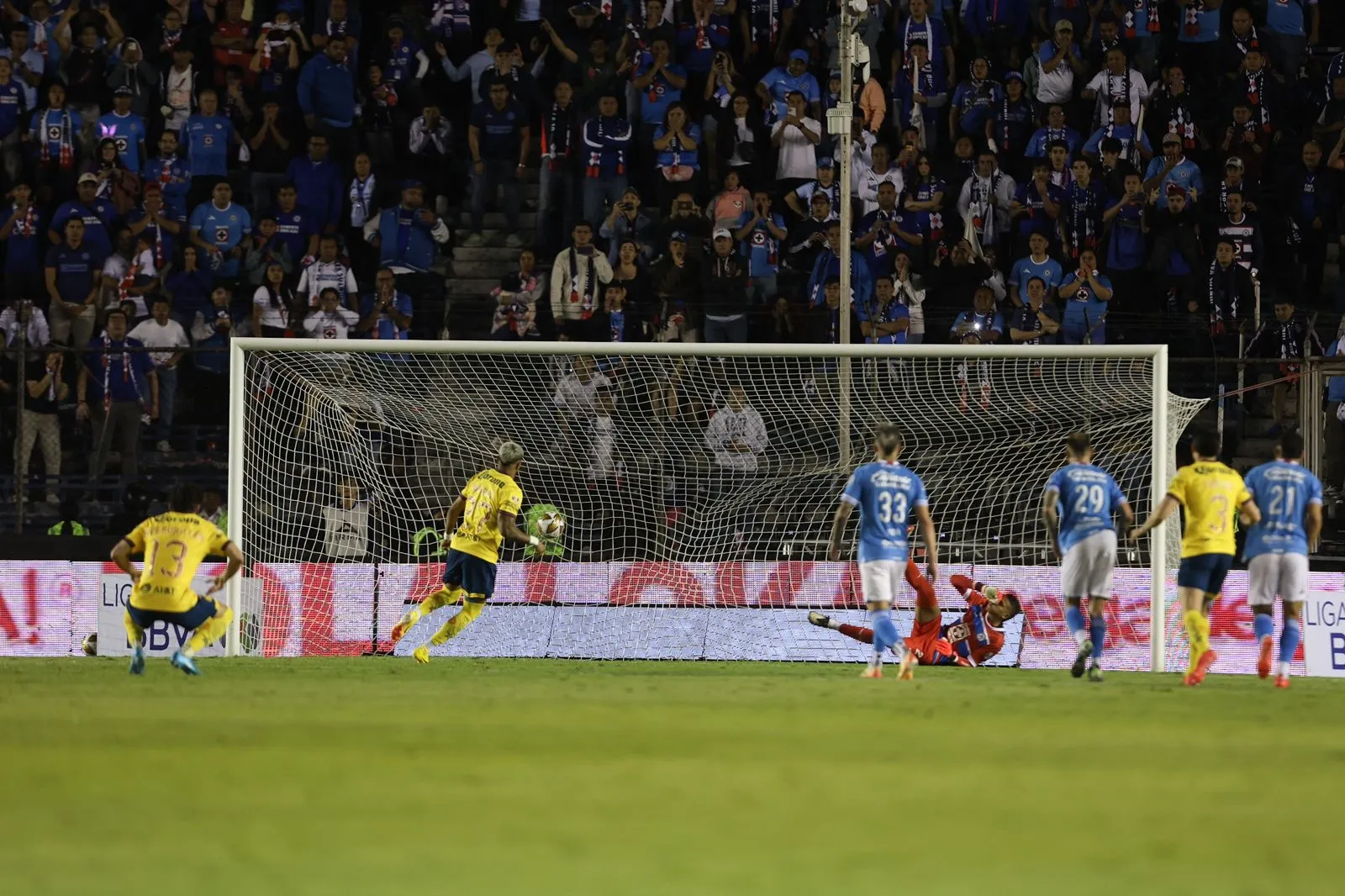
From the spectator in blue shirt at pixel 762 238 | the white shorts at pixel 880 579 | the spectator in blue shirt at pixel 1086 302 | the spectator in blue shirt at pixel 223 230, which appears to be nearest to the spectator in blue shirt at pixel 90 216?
the spectator in blue shirt at pixel 223 230

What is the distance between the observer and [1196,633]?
48.6 ft

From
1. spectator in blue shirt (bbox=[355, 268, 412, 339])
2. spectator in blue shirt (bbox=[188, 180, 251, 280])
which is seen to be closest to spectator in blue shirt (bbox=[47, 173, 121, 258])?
spectator in blue shirt (bbox=[188, 180, 251, 280])

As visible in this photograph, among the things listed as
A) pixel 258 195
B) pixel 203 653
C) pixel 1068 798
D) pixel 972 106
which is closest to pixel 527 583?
pixel 203 653

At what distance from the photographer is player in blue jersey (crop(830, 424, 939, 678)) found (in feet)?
47.0

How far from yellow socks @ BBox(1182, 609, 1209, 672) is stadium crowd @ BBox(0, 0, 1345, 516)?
5.82 metres

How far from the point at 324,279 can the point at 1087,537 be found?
10.4m

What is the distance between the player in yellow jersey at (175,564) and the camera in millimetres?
14414

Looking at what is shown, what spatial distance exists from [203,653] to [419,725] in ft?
28.6

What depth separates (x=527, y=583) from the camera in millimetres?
19250

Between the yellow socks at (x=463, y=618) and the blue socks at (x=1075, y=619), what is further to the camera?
the yellow socks at (x=463, y=618)

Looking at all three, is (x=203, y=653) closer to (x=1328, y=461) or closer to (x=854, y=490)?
(x=854, y=490)

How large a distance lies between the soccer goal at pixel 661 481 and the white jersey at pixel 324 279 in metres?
2.61

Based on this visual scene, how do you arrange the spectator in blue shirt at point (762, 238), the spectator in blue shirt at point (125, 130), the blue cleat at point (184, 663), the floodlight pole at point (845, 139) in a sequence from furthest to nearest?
1. the spectator in blue shirt at point (125, 130)
2. the spectator in blue shirt at point (762, 238)
3. the floodlight pole at point (845, 139)
4. the blue cleat at point (184, 663)

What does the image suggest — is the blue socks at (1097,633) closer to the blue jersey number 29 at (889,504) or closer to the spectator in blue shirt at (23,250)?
the blue jersey number 29 at (889,504)
